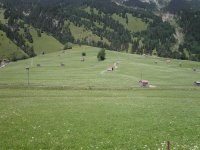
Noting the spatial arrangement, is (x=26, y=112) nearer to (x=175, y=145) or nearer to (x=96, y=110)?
(x=96, y=110)

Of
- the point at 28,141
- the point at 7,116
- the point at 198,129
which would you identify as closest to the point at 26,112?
the point at 7,116

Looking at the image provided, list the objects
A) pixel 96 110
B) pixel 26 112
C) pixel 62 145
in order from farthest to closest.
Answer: pixel 96 110 < pixel 26 112 < pixel 62 145

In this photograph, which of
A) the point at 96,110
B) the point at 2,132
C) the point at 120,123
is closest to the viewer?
the point at 2,132

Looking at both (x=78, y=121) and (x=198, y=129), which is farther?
(x=78, y=121)

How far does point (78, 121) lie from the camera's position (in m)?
35.9

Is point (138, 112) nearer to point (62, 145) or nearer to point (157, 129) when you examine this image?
point (157, 129)

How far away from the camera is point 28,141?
25.8 meters

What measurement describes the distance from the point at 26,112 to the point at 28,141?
16.6 metres

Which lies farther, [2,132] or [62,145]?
[2,132]

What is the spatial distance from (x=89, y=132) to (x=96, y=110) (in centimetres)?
1604

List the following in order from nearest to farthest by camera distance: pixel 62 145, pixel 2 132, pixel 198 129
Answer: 1. pixel 62 145
2. pixel 2 132
3. pixel 198 129

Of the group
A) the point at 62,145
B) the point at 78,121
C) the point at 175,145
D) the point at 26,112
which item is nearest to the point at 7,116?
the point at 26,112

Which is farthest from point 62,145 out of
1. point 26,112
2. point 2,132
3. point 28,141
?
point 26,112

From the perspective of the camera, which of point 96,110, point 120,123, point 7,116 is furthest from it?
point 96,110
